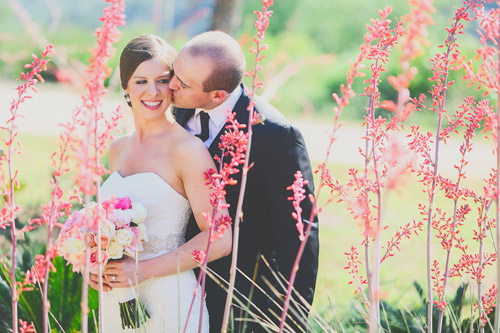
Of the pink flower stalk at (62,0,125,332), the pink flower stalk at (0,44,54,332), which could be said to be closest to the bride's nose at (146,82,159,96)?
the pink flower stalk at (0,44,54,332)

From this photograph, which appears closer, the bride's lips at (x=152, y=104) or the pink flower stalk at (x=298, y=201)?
the pink flower stalk at (x=298, y=201)

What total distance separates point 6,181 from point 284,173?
1605 mm

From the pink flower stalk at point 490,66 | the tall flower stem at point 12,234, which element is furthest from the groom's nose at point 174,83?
the pink flower stalk at point 490,66

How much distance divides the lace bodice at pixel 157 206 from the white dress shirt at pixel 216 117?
400 mm

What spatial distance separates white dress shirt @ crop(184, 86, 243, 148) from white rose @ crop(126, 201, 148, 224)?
621 millimetres

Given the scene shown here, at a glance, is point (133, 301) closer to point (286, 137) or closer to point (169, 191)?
point (169, 191)

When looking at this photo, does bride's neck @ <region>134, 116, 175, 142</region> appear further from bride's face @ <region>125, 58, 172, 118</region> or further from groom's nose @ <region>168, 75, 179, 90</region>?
groom's nose @ <region>168, 75, 179, 90</region>

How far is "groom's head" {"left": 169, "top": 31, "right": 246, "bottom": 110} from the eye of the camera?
331 centimetres

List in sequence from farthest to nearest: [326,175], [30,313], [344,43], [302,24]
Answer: [302,24] → [344,43] → [30,313] → [326,175]

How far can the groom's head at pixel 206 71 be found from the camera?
331 centimetres

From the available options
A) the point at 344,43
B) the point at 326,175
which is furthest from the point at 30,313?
the point at 344,43

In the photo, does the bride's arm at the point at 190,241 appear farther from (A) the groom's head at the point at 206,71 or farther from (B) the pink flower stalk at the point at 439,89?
(B) the pink flower stalk at the point at 439,89

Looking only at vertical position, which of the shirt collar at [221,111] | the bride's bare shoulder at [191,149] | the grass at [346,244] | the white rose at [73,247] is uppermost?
the shirt collar at [221,111]

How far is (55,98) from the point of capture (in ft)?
74.8
